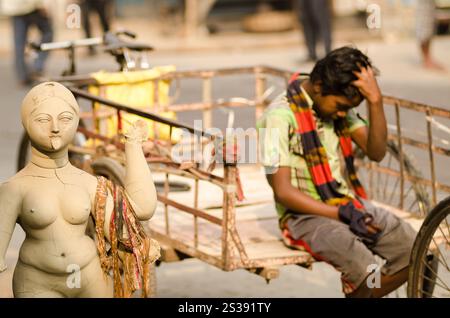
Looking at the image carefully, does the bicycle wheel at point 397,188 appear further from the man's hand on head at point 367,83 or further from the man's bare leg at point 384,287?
the man's hand on head at point 367,83

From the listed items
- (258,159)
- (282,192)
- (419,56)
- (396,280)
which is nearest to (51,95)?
(282,192)

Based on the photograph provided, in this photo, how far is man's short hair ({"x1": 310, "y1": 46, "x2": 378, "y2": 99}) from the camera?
533cm

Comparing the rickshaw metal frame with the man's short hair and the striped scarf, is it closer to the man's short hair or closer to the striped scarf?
the striped scarf

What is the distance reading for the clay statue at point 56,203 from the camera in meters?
3.73

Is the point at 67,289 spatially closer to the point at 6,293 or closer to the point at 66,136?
the point at 66,136

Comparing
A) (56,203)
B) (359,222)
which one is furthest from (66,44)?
(56,203)

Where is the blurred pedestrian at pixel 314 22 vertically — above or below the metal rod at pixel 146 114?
below

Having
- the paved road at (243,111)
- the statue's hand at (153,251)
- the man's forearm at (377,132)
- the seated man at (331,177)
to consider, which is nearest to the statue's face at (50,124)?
the statue's hand at (153,251)

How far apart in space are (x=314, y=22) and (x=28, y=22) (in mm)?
3896

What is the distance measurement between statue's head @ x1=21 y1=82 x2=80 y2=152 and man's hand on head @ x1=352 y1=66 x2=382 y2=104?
1.92m

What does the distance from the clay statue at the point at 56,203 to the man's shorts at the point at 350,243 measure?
5.44ft

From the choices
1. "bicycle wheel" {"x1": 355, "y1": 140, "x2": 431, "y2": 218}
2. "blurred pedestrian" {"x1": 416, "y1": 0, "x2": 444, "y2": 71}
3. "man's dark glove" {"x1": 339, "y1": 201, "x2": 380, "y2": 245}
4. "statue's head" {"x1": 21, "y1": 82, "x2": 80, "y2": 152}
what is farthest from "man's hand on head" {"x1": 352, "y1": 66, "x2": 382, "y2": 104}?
"blurred pedestrian" {"x1": 416, "y1": 0, "x2": 444, "y2": 71}

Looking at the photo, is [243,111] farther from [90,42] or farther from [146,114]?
[146,114]

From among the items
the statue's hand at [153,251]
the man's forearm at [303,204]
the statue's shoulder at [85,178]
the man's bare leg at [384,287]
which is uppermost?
the statue's shoulder at [85,178]
